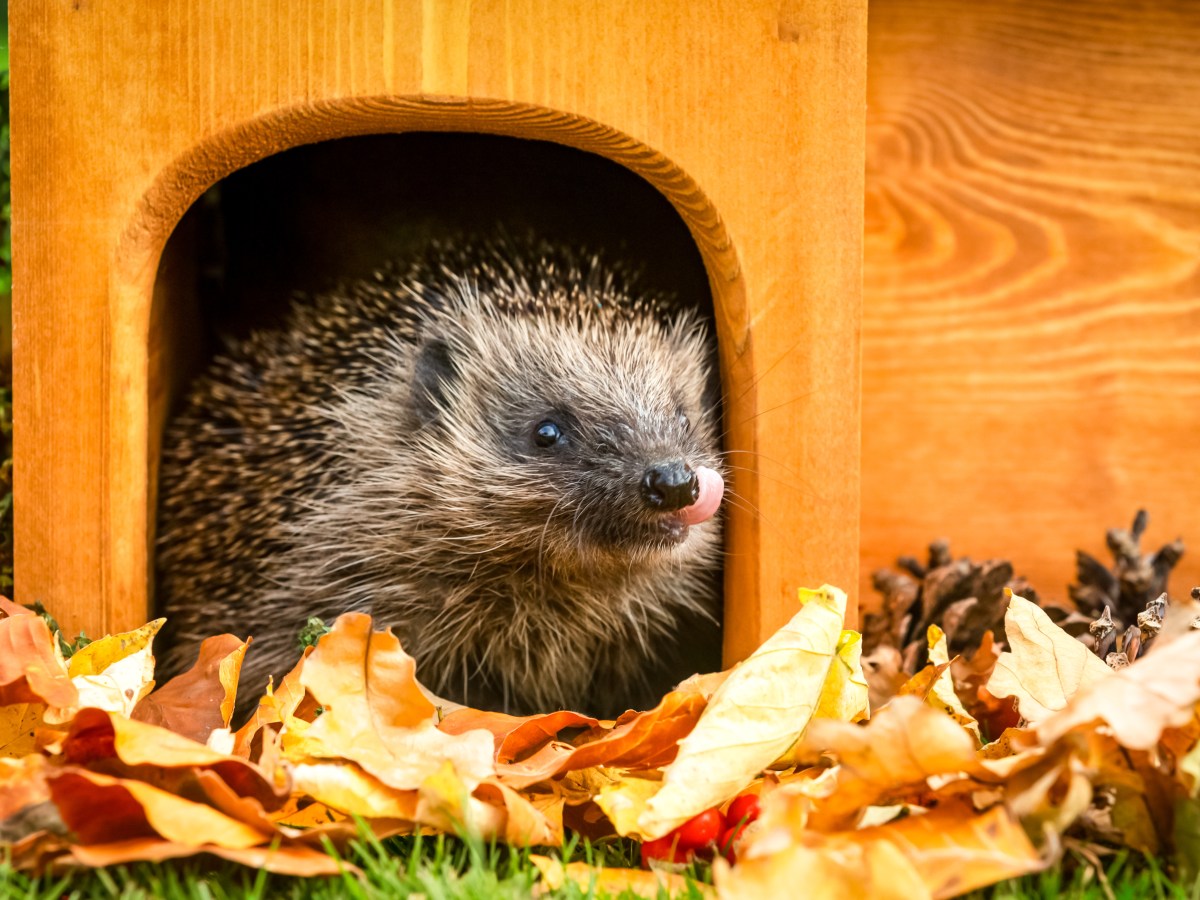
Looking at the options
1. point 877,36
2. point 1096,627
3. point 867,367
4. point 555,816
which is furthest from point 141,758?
point 877,36

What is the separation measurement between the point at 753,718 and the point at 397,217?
84.0 inches

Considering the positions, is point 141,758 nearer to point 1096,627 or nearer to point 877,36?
point 1096,627

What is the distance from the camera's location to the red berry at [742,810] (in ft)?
6.08

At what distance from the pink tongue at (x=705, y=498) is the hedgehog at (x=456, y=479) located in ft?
0.59

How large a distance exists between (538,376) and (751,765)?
1.27 metres

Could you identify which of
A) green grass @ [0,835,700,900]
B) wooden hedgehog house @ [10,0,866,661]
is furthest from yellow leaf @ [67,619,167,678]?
green grass @ [0,835,700,900]

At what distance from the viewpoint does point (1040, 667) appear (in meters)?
2.20

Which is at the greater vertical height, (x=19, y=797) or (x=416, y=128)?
(x=416, y=128)

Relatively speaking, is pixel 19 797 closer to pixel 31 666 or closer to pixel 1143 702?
pixel 31 666

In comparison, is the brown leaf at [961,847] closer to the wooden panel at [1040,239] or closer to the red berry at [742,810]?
the red berry at [742,810]

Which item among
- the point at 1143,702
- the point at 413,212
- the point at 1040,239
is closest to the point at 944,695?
the point at 1143,702

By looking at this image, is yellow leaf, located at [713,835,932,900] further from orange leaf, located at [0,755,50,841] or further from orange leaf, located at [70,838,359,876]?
orange leaf, located at [0,755,50,841]

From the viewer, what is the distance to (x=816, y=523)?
257 cm

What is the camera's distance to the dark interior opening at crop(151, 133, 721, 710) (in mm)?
3375
